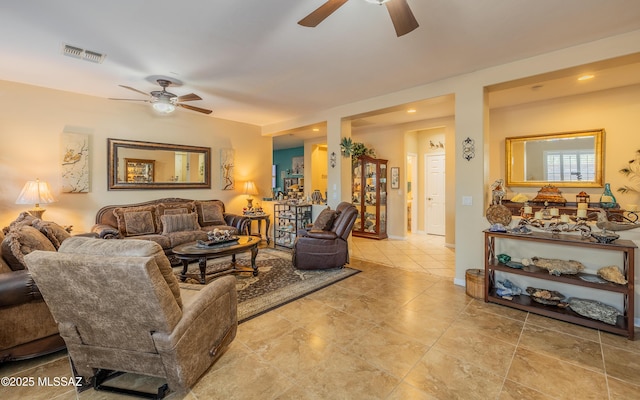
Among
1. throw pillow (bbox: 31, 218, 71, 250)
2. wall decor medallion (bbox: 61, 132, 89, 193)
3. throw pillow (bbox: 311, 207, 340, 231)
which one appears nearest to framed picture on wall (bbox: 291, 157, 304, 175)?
throw pillow (bbox: 311, 207, 340, 231)

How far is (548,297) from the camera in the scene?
2818mm

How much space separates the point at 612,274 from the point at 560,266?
0.36 metres

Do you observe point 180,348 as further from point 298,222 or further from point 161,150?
point 161,150

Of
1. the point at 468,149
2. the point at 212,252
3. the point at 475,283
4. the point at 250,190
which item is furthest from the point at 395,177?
the point at 212,252

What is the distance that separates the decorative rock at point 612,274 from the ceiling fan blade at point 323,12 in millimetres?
3277

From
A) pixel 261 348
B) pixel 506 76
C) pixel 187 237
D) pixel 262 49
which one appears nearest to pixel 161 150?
pixel 187 237

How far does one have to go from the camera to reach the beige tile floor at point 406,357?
1.75 metres

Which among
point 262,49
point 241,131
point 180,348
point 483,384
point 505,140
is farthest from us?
point 241,131

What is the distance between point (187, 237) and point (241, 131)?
2880mm

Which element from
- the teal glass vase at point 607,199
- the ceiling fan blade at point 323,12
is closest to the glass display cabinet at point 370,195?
the teal glass vase at point 607,199

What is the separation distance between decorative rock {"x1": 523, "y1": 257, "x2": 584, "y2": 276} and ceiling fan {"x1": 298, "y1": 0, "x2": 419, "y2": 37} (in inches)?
107

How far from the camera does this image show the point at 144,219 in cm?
448

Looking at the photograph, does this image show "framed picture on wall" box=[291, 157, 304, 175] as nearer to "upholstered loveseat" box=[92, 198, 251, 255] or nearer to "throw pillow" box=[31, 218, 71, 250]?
"upholstered loveseat" box=[92, 198, 251, 255]

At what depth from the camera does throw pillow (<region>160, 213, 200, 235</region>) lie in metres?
4.51
